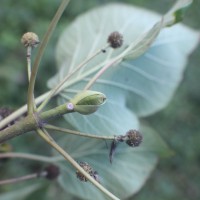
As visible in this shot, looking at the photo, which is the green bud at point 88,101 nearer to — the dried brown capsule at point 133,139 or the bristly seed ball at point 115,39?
the dried brown capsule at point 133,139

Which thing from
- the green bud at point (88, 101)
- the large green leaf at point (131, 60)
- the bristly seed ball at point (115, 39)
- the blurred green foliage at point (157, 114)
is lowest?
the blurred green foliage at point (157, 114)

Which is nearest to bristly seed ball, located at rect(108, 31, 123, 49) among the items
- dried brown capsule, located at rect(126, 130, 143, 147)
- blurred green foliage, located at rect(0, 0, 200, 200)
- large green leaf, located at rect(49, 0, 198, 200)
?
large green leaf, located at rect(49, 0, 198, 200)

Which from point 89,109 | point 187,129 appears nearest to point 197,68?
point 187,129

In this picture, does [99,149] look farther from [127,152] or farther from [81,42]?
[81,42]

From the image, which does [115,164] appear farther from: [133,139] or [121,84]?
[133,139]

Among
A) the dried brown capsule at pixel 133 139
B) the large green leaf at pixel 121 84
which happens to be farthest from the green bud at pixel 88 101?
the large green leaf at pixel 121 84

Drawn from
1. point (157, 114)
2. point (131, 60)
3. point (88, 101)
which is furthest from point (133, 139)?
point (157, 114)

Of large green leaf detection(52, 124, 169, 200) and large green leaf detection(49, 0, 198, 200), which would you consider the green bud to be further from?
large green leaf detection(52, 124, 169, 200)
